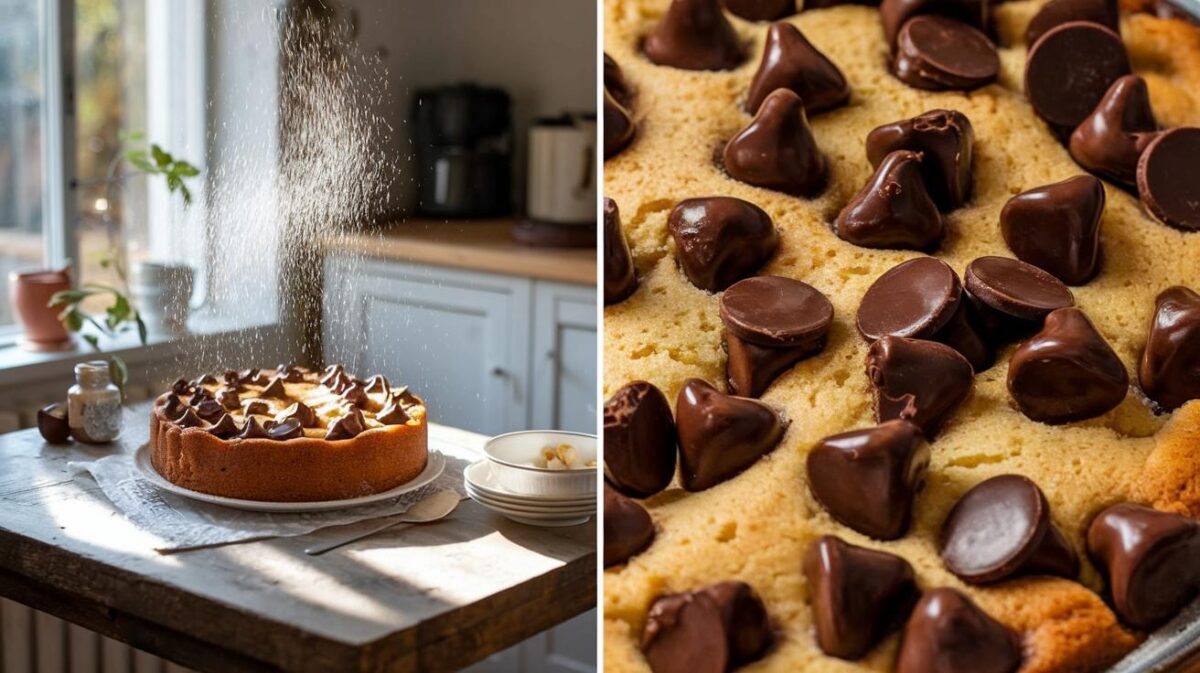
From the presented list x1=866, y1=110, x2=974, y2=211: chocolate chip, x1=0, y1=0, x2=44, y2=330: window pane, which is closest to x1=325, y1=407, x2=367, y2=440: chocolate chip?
x1=866, y1=110, x2=974, y2=211: chocolate chip

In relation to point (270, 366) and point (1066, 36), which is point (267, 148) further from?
point (1066, 36)

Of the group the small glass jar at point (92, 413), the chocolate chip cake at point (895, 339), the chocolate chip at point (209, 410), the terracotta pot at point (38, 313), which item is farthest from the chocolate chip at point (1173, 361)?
the terracotta pot at point (38, 313)

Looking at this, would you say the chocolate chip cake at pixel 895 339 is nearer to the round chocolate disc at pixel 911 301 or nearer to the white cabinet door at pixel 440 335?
the round chocolate disc at pixel 911 301

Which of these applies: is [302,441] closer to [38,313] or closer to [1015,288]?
[1015,288]

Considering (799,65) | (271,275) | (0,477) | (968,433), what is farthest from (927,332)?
(0,477)

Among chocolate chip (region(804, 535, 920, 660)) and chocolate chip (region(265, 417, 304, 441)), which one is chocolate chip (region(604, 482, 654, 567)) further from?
chocolate chip (region(265, 417, 304, 441))
